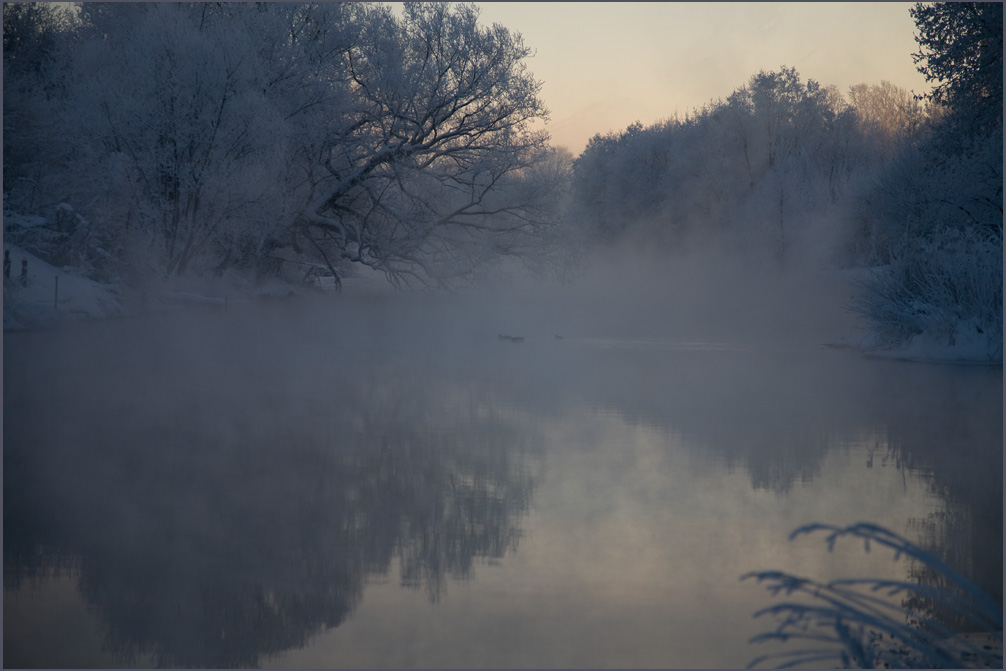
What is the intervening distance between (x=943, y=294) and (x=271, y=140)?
14.5m

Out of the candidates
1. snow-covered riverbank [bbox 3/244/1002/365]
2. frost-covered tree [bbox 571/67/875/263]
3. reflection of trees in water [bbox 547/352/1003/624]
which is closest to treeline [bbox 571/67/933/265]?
frost-covered tree [bbox 571/67/875/263]

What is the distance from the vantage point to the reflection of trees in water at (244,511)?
342cm

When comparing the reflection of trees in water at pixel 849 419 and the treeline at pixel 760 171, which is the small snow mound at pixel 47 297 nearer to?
the reflection of trees in water at pixel 849 419

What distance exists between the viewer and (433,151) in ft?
74.2

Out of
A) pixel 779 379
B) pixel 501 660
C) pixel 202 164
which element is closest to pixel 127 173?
pixel 202 164

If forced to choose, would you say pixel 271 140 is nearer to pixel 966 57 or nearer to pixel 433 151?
pixel 433 151

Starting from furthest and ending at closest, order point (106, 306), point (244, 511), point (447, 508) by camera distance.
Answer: point (106, 306) → point (447, 508) → point (244, 511)

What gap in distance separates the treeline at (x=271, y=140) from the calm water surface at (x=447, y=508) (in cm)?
1022

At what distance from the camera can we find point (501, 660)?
3.05 meters

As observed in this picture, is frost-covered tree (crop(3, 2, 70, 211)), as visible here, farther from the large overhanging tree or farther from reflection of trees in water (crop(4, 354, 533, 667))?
reflection of trees in water (crop(4, 354, 533, 667))

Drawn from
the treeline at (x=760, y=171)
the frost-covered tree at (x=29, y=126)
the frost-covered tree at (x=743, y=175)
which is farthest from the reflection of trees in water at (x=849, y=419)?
the frost-covered tree at (x=743, y=175)

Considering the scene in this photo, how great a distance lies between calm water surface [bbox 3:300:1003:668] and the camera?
129 inches

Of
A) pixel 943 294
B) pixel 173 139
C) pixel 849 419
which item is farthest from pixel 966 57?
pixel 173 139

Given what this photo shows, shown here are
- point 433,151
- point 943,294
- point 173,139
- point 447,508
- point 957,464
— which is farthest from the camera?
point 433,151
